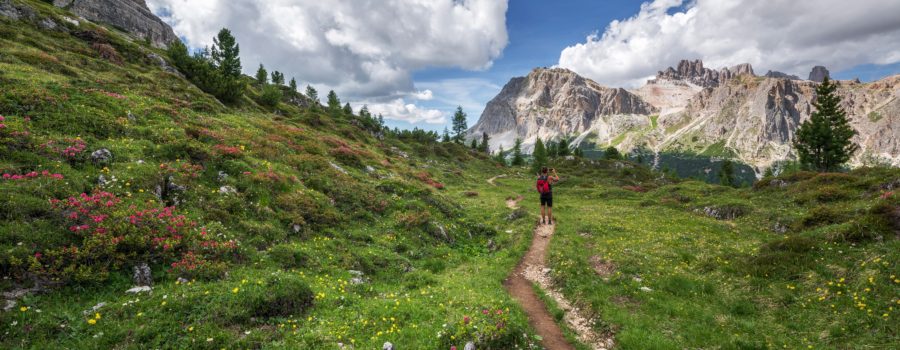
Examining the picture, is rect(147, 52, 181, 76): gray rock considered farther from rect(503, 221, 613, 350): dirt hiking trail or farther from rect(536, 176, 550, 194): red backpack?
rect(503, 221, 613, 350): dirt hiking trail

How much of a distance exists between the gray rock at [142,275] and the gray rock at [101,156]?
8209 millimetres

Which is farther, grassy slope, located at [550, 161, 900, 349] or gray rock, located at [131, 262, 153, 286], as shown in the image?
gray rock, located at [131, 262, 153, 286]

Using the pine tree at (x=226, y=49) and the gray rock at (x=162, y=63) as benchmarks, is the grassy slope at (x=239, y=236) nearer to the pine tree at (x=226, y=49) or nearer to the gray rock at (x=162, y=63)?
the gray rock at (x=162, y=63)

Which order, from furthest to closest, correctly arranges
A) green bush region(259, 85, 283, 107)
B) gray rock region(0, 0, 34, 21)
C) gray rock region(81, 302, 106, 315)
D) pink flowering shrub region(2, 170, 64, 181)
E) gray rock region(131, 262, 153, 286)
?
green bush region(259, 85, 283, 107) < gray rock region(0, 0, 34, 21) < pink flowering shrub region(2, 170, 64, 181) < gray rock region(131, 262, 153, 286) < gray rock region(81, 302, 106, 315)

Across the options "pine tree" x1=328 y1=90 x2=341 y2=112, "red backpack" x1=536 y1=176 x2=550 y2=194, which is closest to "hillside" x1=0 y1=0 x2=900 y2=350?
"red backpack" x1=536 y1=176 x2=550 y2=194

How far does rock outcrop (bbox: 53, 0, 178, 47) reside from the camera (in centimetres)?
12450

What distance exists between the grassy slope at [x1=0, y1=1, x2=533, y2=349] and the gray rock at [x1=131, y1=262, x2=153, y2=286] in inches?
10.3

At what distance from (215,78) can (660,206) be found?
215ft

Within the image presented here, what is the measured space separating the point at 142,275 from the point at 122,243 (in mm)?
1390

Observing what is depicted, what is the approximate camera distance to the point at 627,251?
1983 cm

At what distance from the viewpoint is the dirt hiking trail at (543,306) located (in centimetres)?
1205

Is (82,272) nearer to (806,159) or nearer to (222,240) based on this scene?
(222,240)

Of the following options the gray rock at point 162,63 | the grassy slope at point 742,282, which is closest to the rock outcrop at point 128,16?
the gray rock at point 162,63

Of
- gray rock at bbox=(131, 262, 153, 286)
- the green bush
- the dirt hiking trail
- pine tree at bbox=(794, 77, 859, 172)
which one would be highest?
the green bush
